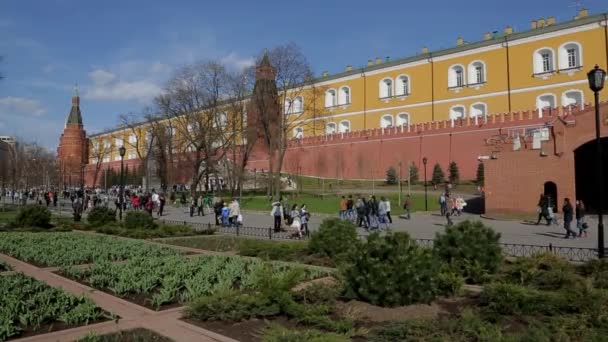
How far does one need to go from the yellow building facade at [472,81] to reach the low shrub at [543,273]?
1427 inches

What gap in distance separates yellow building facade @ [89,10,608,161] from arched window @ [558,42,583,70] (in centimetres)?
9

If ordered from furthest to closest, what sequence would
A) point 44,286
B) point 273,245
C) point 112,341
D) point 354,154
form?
1. point 354,154
2. point 273,245
3. point 44,286
4. point 112,341

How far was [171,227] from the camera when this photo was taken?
63.0ft

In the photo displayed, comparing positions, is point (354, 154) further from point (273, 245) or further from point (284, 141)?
point (273, 245)

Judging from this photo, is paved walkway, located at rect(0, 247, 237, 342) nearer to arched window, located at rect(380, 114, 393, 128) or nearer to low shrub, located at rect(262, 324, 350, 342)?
low shrub, located at rect(262, 324, 350, 342)

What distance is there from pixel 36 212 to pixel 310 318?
1843 cm

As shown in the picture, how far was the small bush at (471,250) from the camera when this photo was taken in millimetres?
8828

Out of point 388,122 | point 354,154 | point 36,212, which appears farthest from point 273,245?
point 388,122

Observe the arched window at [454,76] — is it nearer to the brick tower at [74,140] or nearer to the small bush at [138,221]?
the small bush at [138,221]

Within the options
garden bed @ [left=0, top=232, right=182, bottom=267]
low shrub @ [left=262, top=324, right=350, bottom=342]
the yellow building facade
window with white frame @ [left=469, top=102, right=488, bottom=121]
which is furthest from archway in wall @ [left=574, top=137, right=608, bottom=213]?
low shrub @ [left=262, top=324, right=350, bottom=342]

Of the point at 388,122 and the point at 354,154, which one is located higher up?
the point at 388,122

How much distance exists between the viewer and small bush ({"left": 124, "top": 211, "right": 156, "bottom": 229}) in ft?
63.5

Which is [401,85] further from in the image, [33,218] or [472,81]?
[33,218]

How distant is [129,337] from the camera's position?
5727 mm
